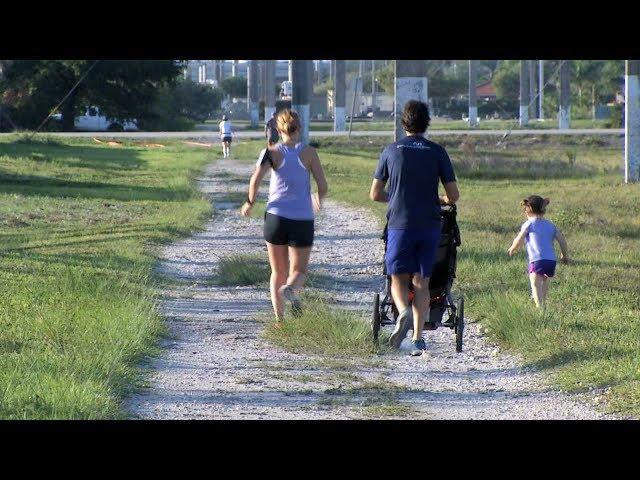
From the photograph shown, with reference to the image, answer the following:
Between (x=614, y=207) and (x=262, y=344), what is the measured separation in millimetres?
13149

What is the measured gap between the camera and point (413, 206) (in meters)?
8.59

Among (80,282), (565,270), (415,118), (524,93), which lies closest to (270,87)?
(524,93)

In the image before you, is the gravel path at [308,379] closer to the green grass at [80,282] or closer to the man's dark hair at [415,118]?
the green grass at [80,282]

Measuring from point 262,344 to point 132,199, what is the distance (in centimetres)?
1413

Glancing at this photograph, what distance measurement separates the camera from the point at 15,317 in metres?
10.0

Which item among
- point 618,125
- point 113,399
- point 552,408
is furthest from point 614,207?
point 618,125

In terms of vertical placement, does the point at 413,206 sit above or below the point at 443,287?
above

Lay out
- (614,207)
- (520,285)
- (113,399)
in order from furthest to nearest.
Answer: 1. (614,207)
2. (520,285)
3. (113,399)

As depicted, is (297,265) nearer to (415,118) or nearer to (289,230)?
(289,230)

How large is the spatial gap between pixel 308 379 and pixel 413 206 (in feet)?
4.62

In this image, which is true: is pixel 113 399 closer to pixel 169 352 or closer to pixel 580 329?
pixel 169 352
